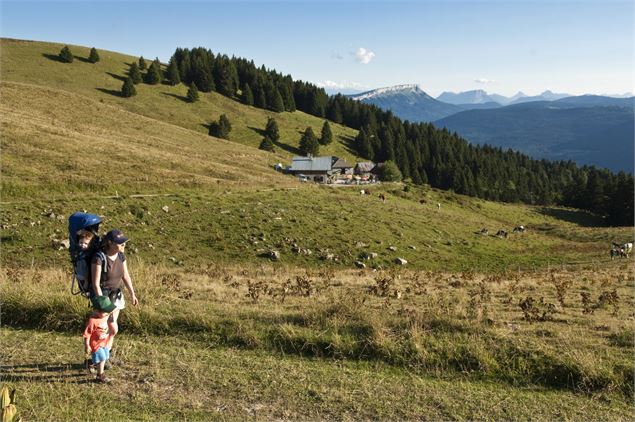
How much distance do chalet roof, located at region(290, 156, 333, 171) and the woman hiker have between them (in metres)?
75.7

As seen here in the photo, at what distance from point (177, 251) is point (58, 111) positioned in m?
53.0

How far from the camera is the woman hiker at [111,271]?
6.95m

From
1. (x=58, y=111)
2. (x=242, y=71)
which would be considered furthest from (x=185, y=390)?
(x=242, y=71)

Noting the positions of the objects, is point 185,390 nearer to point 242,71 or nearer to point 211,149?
point 211,149

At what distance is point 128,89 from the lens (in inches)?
3748

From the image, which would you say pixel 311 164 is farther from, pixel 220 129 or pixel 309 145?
pixel 220 129

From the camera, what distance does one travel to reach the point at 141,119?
75.9m

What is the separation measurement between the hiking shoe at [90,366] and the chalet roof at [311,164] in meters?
76.0

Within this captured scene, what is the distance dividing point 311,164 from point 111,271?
3120 inches

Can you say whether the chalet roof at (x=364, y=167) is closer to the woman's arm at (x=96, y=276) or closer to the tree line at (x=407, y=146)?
the tree line at (x=407, y=146)

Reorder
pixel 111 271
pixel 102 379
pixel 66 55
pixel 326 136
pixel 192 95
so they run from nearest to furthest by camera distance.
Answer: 1. pixel 102 379
2. pixel 111 271
3. pixel 66 55
4. pixel 192 95
5. pixel 326 136

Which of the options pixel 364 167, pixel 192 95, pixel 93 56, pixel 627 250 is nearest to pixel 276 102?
pixel 192 95

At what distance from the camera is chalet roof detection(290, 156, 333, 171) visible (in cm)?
8388

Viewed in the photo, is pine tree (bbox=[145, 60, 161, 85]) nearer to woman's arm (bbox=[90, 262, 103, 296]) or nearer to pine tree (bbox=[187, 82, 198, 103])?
pine tree (bbox=[187, 82, 198, 103])
